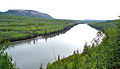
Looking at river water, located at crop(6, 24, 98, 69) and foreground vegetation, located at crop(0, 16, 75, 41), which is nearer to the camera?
river water, located at crop(6, 24, 98, 69)

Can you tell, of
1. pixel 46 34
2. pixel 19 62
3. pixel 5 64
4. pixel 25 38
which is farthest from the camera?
pixel 46 34

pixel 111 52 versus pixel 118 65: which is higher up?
pixel 111 52

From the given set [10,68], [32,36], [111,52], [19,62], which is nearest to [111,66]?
[111,52]

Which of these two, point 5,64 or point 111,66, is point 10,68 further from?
point 111,66

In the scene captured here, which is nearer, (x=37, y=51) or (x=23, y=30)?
(x=37, y=51)

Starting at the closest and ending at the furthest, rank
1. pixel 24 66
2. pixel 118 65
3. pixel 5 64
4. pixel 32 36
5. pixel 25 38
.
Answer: pixel 5 64 < pixel 118 65 < pixel 24 66 < pixel 25 38 < pixel 32 36

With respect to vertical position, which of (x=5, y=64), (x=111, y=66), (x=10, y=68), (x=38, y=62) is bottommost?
(x=38, y=62)

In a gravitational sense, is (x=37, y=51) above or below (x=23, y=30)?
below

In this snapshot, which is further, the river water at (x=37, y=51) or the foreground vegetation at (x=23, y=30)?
the foreground vegetation at (x=23, y=30)

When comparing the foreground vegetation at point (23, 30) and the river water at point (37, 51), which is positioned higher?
the foreground vegetation at point (23, 30)

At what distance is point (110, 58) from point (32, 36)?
56547 mm

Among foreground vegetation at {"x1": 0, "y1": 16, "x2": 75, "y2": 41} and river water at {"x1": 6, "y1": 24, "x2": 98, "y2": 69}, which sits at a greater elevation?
foreground vegetation at {"x1": 0, "y1": 16, "x2": 75, "y2": 41}

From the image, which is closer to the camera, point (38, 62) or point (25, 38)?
point (38, 62)

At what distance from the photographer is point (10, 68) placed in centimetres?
625
